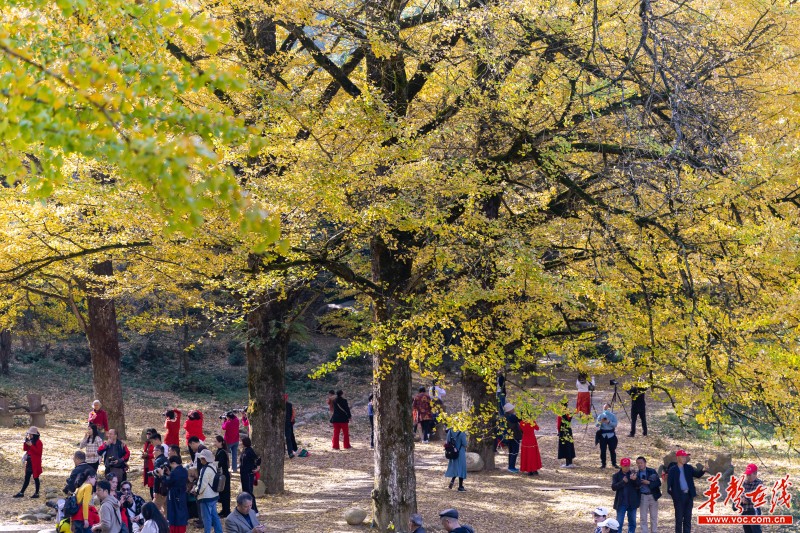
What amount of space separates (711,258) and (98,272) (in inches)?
524

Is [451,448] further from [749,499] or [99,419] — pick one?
[99,419]

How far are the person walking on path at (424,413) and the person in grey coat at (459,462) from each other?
15.2 ft

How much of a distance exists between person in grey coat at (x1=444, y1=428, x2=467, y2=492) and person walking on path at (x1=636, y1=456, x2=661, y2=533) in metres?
3.64

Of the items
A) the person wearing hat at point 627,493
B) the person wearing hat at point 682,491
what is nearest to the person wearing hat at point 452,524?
the person wearing hat at point 627,493

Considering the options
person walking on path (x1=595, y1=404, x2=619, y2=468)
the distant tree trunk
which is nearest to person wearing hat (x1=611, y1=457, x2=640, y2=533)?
person walking on path (x1=595, y1=404, x2=619, y2=468)

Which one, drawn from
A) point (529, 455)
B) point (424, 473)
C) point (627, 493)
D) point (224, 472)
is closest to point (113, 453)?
point (224, 472)

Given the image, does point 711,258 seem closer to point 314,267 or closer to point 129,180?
point 314,267

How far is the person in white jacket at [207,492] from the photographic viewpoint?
428 inches

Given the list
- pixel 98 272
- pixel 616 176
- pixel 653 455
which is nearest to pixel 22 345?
pixel 98 272

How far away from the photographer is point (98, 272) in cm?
1750

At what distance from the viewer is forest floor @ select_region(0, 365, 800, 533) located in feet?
42.4

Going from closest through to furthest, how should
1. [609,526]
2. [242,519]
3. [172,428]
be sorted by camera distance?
[242,519]
[609,526]
[172,428]

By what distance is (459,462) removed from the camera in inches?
584

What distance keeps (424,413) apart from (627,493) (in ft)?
28.3
